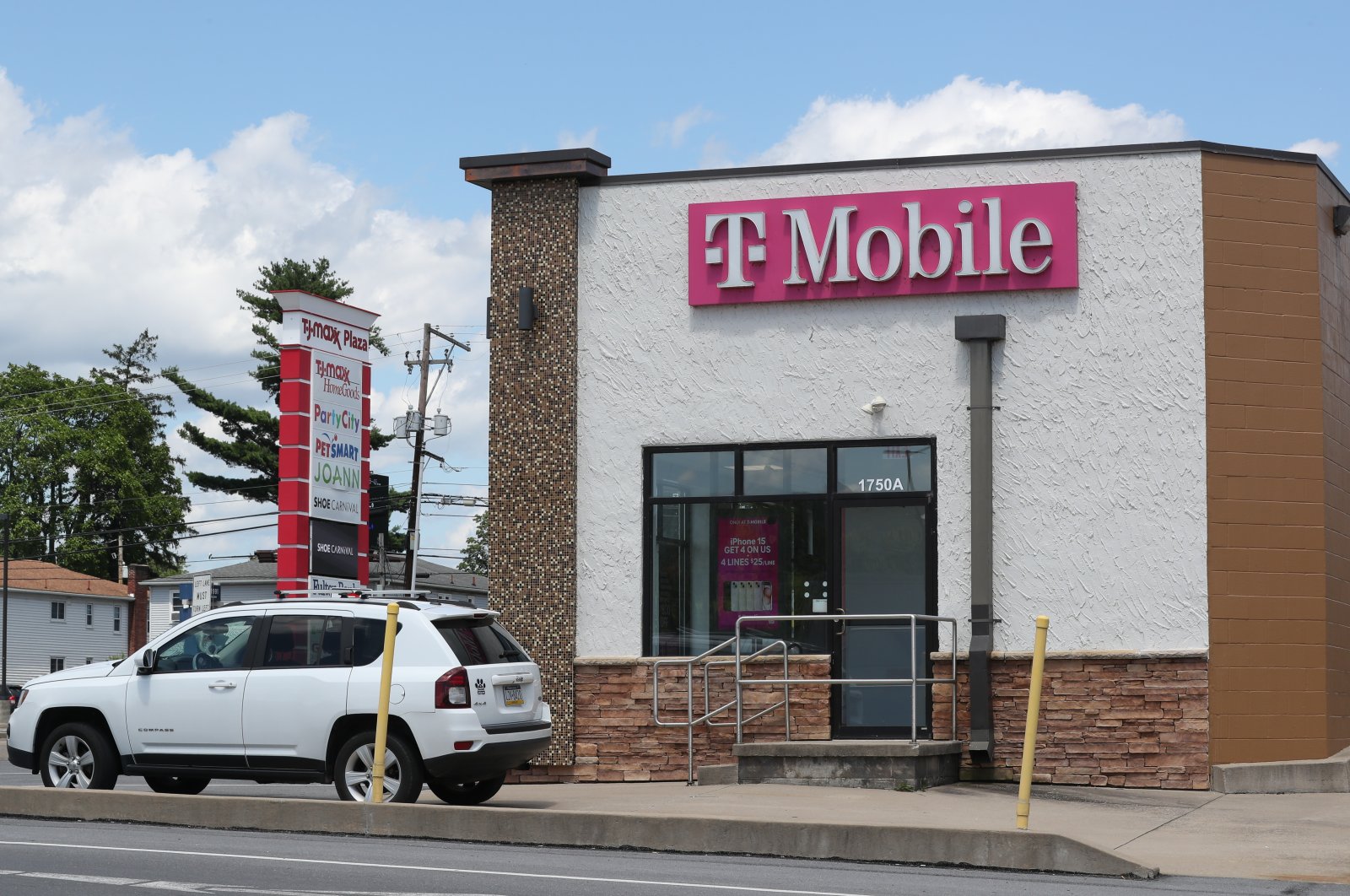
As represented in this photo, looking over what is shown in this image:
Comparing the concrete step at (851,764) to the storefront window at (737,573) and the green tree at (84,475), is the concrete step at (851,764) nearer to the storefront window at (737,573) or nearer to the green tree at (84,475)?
the storefront window at (737,573)

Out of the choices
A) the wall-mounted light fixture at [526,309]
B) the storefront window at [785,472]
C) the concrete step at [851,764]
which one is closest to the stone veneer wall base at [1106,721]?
the concrete step at [851,764]

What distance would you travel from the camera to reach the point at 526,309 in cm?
1744

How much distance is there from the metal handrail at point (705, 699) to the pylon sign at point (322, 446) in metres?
3.57

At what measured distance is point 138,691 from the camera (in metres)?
13.5

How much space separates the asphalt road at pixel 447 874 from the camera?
8969 mm

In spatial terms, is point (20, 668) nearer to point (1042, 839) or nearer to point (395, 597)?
point (395, 597)

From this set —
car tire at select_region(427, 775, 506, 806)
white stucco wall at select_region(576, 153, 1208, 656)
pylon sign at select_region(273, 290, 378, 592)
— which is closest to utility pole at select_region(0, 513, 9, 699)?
pylon sign at select_region(273, 290, 378, 592)

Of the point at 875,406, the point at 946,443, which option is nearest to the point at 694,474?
the point at 875,406

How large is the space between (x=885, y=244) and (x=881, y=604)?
11.8ft

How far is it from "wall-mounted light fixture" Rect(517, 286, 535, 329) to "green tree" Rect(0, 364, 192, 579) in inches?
2652

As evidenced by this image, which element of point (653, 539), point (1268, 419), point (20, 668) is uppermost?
point (1268, 419)

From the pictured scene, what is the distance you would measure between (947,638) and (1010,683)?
738 millimetres

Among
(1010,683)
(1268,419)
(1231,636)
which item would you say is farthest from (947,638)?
(1268,419)

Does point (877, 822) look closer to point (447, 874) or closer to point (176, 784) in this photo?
point (447, 874)
